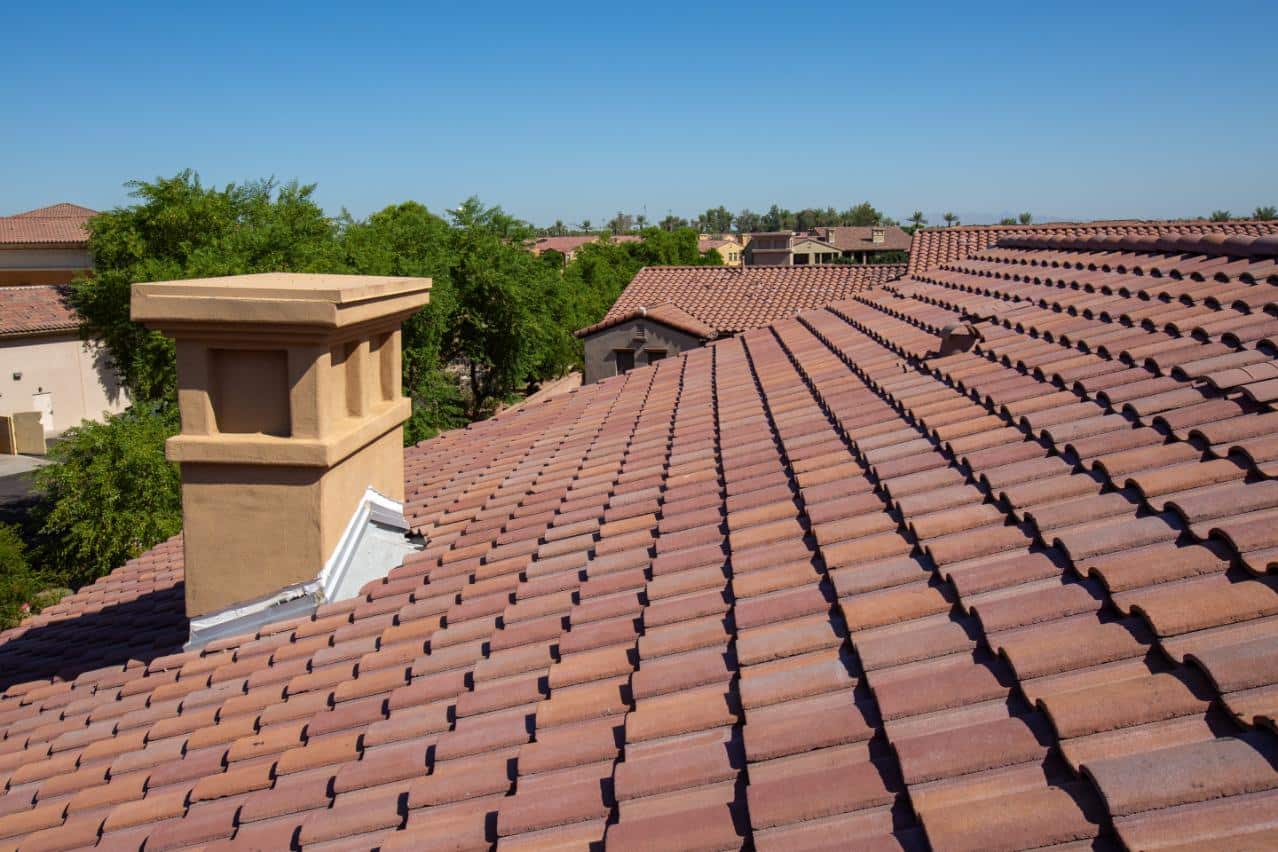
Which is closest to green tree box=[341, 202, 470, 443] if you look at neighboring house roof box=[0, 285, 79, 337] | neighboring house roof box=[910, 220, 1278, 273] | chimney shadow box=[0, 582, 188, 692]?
neighboring house roof box=[910, 220, 1278, 273]

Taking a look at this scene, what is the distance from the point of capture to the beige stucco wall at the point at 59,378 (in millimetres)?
36312

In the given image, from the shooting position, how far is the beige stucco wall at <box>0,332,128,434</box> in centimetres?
3631

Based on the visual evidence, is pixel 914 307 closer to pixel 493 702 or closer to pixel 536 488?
pixel 536 488

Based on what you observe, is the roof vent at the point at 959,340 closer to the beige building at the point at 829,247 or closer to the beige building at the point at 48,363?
the beige building at the point at 48,363

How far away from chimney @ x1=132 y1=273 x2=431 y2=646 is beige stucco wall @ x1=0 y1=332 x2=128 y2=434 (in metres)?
36.3

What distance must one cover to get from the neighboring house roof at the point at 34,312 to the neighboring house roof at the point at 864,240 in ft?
215

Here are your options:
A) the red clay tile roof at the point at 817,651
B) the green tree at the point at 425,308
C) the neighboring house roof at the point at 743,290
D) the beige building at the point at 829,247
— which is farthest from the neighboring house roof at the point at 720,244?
the red clay tile roof at the point at 817,651

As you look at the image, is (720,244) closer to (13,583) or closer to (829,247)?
(829,247)

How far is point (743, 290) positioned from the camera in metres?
28.3

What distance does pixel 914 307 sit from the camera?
773 cm

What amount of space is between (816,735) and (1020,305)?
451 cm

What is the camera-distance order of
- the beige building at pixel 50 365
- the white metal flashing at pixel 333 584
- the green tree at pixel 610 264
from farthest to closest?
1. the green tree at pixel 610 264
2. the beige building at pixel 50 365
3. the white metal flashing at pixel 333 584

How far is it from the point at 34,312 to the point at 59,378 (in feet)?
8.81

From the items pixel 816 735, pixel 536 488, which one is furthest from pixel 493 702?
pixel 536 488
